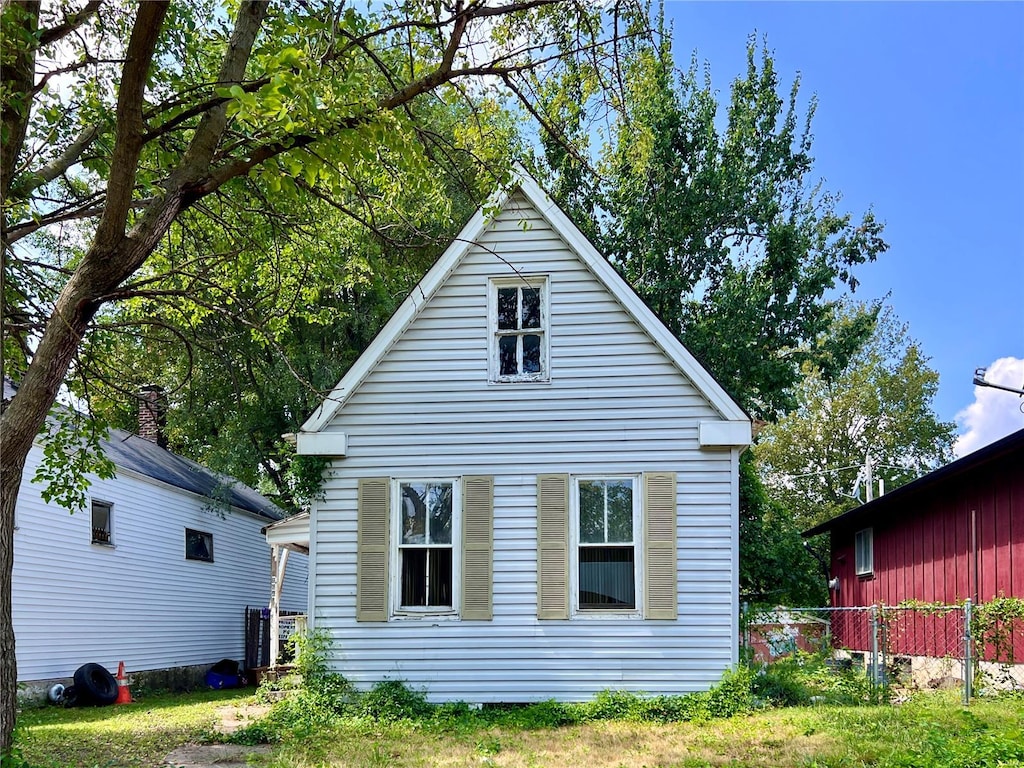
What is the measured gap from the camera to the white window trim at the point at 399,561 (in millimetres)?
11469

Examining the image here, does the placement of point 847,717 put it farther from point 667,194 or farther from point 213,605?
point 213,605

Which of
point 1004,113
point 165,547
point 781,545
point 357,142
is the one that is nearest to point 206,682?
point 165,547

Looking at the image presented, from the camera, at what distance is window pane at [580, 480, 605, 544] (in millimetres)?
11516

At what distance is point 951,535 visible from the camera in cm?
1406

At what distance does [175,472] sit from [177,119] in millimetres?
15568

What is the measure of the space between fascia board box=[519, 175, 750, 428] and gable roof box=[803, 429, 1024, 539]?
10.1ft

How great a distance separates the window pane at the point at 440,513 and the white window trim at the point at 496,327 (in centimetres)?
157

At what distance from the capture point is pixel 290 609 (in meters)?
26.8

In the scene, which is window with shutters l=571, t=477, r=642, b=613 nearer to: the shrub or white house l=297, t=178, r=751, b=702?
white house l=297, t=178, r=751, b=702

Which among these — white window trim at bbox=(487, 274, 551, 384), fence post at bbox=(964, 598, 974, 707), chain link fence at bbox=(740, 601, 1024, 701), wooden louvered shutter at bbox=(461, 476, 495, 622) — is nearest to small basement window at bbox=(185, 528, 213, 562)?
wooden louvered shutter at bbox=(461, 476, 495, 622)

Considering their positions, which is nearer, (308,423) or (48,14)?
(48,14)

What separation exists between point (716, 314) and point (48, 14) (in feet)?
46.6

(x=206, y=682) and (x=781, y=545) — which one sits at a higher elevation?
(x=781, y=545)

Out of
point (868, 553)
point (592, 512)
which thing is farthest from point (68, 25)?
point (868, 553)
